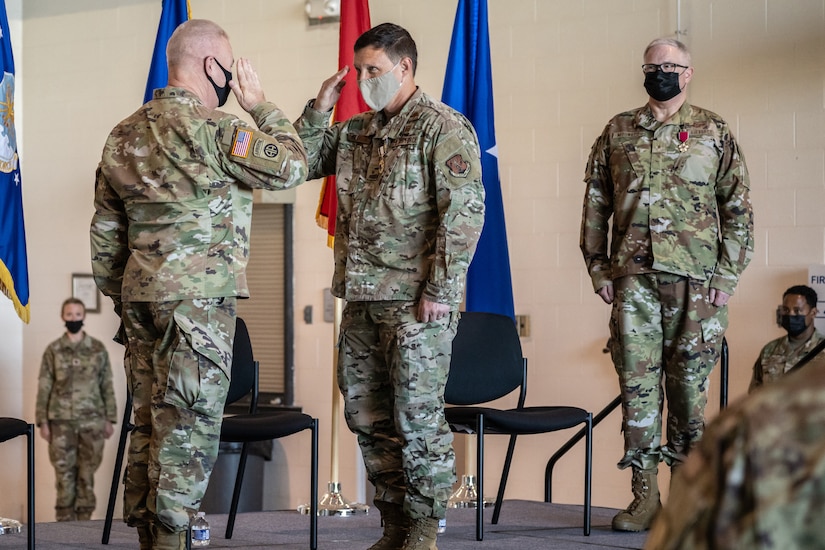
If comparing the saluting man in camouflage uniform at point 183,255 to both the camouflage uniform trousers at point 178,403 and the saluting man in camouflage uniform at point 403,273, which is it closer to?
the camouflage uniform trousers at point 178,403

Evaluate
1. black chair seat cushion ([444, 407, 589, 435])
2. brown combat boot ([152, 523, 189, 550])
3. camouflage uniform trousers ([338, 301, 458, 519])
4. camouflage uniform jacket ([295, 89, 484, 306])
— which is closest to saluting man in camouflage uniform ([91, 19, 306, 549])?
brown combat boot ([152, 523, 189, 550])

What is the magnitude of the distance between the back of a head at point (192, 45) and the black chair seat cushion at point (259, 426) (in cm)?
120

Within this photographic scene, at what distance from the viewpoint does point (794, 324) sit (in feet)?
17.1

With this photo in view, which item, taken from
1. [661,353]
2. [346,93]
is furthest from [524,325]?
[661,353]

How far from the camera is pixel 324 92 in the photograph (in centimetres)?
308

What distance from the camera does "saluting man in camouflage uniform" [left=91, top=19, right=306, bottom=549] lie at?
2.59 metres

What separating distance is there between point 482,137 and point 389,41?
74.3 inches

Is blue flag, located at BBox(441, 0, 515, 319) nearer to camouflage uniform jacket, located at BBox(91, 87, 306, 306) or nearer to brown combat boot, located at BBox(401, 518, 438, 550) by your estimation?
brown combat boot, located at BBox(401, 518, 438, 550)

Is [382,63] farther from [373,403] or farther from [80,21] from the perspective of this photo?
[80,21]

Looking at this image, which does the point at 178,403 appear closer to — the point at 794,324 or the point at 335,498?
the point at 335,498

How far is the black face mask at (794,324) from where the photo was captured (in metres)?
5.19

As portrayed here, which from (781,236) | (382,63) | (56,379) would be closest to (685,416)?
(382,63)

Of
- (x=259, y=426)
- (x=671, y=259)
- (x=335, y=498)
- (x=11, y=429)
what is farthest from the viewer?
(x=335, y=498)

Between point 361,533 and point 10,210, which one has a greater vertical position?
point 10,210
